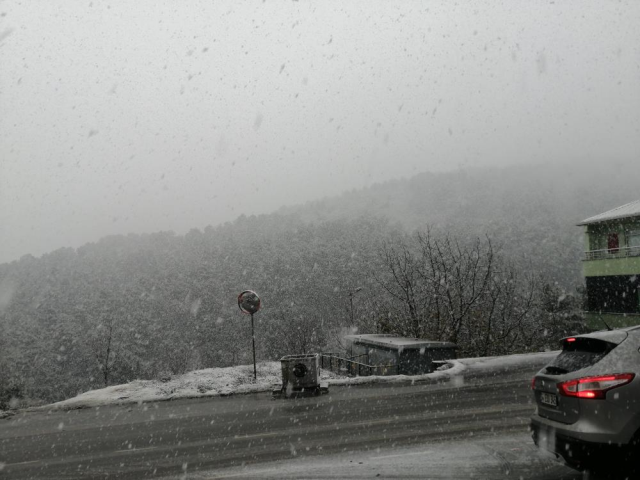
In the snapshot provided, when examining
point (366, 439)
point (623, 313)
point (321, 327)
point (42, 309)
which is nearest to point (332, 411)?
point (366, 439)

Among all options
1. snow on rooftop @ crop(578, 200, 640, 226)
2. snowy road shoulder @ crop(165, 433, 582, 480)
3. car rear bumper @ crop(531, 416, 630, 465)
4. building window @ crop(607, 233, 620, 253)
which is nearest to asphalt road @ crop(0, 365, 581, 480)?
snowy road shoulder @ crop(165, 433, 582, 480)

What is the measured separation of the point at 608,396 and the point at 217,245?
105850 millimetres

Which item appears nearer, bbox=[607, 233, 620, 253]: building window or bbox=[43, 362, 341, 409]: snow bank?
bbox=[43, 362, 341, 409]: snow bank

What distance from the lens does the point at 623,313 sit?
28312 mm

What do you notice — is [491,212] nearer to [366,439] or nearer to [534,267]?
[534,267]

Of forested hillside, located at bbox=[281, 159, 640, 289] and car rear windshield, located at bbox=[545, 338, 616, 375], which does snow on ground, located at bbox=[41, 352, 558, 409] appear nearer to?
car rear windshield, located at bbox=[545, 338, 616, 375]

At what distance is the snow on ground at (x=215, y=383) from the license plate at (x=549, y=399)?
767cm

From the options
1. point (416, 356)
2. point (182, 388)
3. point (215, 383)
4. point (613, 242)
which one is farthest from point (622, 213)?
point (182, 388)

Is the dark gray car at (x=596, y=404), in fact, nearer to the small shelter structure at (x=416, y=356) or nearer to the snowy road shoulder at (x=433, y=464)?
the snowy road shoulder at (x=433, y=464)

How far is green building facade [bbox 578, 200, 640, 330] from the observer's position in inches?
1091

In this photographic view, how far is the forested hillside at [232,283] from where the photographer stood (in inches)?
3004

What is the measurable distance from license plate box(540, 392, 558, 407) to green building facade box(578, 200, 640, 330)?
26.7 meters

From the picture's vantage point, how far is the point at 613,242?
29.9 m

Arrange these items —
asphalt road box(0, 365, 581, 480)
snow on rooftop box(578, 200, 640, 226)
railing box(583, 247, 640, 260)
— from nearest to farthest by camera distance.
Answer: asphalt road box(0, 365, 581, 480), snow on rooftop box(578, 200, 640, 226), railing box(583, 247, 640, 260)
